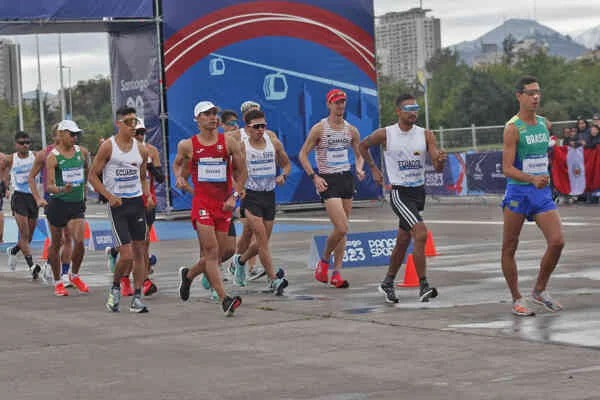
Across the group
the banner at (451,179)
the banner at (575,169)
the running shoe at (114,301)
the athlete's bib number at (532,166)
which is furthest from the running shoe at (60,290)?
the banner at (451,179)

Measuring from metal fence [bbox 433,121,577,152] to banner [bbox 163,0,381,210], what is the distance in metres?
4.03

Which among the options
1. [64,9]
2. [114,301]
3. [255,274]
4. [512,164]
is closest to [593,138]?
[64,9]

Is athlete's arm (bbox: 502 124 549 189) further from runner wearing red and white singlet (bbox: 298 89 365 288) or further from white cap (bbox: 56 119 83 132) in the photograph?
white cap (bbox: 56 119 83 132)

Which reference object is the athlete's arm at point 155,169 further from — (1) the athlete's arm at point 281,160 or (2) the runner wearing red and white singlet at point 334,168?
(2) the runner wearing red and white singlet at point 334,168

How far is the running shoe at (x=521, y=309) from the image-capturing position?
35.7ft

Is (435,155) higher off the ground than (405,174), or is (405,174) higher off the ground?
(435,155)

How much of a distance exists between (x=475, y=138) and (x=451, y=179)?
304 cm

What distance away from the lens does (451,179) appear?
1308 inches

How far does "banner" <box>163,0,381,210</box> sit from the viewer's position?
30.5m

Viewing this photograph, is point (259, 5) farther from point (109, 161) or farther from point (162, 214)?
point (109, 161)

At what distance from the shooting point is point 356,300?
12.9 meters

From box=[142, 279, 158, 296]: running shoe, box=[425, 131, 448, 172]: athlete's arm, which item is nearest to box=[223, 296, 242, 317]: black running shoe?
box=[425, 131, 448, 172]: athlete's arm

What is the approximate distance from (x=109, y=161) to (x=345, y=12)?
65.7 ft

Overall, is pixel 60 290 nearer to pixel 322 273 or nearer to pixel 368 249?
pixel 322 273
